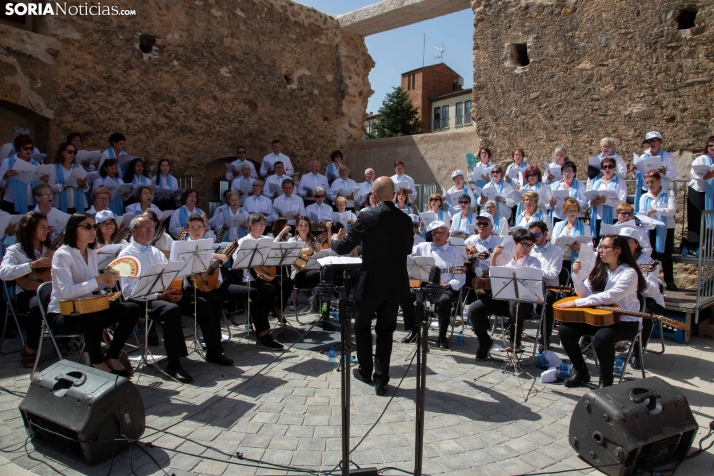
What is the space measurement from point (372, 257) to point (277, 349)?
2184 mm

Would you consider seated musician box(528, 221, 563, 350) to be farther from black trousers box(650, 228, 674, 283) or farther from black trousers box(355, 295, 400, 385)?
black trousers box(650, 228, 674, 283)

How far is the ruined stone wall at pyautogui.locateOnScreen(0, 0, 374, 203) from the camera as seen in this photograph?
9719mm

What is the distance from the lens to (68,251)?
478 cm

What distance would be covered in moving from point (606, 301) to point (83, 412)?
175 inches

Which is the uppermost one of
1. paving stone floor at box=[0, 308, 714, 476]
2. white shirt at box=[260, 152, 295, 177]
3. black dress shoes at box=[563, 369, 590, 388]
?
white shirt at box=[260, 152, 295, 177]

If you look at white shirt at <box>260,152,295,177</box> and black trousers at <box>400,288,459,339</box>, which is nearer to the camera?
black trousers at <box>400,288,459,339</box>

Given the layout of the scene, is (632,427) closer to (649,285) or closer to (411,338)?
(649,285)

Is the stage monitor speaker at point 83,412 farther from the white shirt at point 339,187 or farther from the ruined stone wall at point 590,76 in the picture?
the ruined stone wall at point 590,76

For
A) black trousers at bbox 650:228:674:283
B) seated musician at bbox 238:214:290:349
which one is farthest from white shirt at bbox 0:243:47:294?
black trousers at bbox 650:228:674:283

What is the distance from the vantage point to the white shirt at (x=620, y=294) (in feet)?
15.9

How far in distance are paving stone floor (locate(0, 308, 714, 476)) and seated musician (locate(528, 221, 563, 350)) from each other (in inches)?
36.9

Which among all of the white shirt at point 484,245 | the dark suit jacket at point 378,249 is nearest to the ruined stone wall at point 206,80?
the white shirt at point 484,245

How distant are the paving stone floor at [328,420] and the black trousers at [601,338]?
0.37 metres

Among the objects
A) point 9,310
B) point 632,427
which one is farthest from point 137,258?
point 632,427
